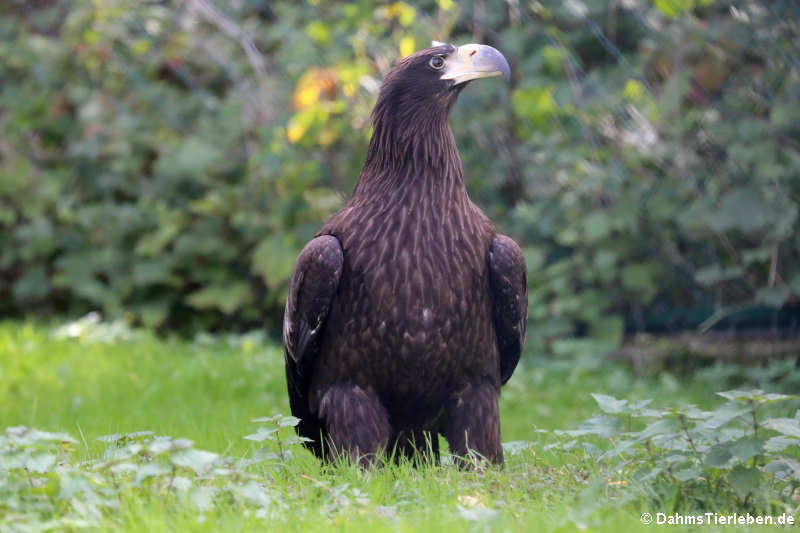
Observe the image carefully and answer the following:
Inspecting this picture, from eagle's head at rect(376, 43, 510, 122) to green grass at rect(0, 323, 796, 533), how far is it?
1428mm

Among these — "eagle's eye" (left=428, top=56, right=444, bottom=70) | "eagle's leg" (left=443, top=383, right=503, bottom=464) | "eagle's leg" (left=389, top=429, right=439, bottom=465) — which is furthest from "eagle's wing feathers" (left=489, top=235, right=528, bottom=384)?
"eagle's eye" (left=428, top=56, right=444, bottom=70)

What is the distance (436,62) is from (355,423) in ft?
4.81

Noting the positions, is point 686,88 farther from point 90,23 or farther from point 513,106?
point 90,23

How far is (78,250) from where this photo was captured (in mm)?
9258

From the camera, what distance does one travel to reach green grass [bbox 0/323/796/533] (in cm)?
323

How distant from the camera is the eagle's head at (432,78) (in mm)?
4352

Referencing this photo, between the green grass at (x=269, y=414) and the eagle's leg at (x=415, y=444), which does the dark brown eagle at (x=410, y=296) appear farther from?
the green grass at (x=269, y=414)

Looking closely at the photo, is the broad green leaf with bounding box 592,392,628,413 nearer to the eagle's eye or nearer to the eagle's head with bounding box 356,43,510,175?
the eagle's head with bounding box 356,43,510,175

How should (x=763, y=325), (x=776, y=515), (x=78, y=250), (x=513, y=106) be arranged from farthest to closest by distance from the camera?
(x=78, y=250), (x=513, y=106), (x=763, y=325), (x=776, y=515)

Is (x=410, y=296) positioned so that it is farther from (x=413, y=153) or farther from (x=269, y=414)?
(x=269, y=414)

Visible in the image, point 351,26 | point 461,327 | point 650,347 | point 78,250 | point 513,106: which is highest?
point 351,26

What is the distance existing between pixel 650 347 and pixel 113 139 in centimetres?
474

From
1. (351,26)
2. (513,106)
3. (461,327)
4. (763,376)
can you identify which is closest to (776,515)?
(461,327)

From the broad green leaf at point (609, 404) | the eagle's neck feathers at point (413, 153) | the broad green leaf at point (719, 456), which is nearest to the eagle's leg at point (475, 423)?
the broad green leaf at point (609, 404)
